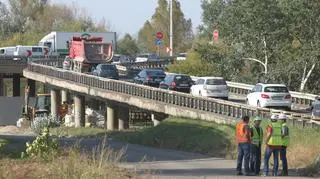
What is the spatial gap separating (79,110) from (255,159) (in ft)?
143

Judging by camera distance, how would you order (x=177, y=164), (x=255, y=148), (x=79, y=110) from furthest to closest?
(x=79, y=110) → (x=177, y=164) → (x=255, y=148)

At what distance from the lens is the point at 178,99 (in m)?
41.6

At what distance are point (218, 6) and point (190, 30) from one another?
90397 millimetres

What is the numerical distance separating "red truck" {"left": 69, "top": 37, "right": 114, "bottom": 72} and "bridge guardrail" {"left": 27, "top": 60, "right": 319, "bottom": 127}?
1.78 metres

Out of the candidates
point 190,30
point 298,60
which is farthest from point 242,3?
point 190,30

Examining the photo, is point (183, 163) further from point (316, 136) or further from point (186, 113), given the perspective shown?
point (186, 113)

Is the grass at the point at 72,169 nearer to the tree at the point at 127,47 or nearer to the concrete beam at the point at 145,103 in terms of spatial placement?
the concrete beam at the point at 145,103

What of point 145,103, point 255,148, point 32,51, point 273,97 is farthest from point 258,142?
point 32,51

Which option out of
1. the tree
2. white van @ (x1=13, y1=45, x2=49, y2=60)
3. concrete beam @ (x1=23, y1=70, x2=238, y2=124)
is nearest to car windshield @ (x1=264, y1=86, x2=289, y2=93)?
concrete beam @ (x1=23, y1=70, x2=238, y2=124)

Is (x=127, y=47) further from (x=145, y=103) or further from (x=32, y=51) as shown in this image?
(x=145, y=103)

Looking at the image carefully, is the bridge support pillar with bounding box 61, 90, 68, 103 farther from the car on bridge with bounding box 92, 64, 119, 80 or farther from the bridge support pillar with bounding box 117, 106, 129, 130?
the bridge support pillar with bounding box 117, 106, 129, 130

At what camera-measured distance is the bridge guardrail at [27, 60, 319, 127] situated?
31828 millimetres

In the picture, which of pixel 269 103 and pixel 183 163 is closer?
pixel 183 163

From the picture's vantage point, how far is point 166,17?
139m
